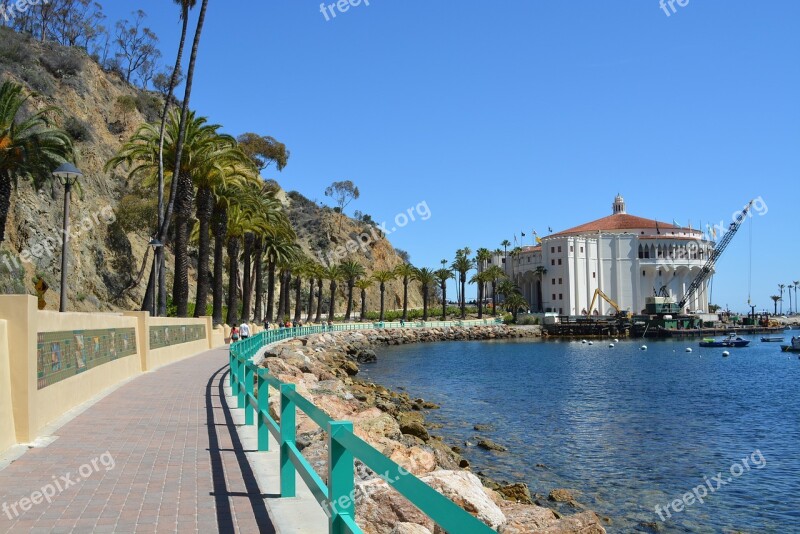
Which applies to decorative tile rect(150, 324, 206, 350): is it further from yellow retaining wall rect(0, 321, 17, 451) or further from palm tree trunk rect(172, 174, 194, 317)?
yellow retaining wall rect(0, 321, 17, 451)

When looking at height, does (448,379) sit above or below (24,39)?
below

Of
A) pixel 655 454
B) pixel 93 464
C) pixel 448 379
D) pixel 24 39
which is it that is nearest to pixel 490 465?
pixel 655 454

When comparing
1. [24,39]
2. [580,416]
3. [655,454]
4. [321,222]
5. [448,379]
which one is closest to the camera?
[655,454]

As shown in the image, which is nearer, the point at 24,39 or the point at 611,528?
the point at 611,528

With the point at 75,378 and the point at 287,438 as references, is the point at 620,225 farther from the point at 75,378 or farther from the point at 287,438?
the point at 287,438

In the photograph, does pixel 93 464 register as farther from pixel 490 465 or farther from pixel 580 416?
pixel 580 416

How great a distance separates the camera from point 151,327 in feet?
81.2

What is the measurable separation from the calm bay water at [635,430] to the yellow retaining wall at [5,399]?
32.8 ft

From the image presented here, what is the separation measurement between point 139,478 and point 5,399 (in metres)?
2.79

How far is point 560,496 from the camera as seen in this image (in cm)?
1511

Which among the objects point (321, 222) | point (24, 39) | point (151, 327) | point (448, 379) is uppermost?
point (24, 39)

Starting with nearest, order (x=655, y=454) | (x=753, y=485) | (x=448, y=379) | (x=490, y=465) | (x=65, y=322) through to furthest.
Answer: (x=65, y=322), (x=753, y=485), (x=490, y=465), (x=655, y=454), (x=448, y=379)

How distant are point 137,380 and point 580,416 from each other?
52.0 feet

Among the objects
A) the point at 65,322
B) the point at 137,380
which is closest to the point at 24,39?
the point at 137,380
